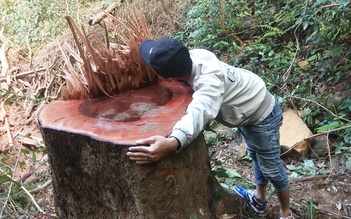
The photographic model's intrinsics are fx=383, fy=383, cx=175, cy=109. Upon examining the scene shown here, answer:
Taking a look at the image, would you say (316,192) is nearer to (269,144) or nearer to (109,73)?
(269,144)

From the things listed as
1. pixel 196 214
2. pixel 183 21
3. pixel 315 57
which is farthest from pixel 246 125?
pixel 183 21

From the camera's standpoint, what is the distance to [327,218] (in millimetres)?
2592

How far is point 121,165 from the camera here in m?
1.78

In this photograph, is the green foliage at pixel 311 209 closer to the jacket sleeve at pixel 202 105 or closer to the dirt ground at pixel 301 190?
the dirt ground at pixel 301 190

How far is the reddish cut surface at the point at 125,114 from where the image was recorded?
181cm

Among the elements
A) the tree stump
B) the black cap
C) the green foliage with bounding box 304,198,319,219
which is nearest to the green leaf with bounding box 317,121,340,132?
the green foliage with bounding box 304,198,319,219

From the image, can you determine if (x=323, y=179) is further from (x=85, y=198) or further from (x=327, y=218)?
(x=85, y=198)

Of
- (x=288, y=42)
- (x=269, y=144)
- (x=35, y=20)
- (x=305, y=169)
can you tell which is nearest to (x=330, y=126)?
(x=305, y=169)

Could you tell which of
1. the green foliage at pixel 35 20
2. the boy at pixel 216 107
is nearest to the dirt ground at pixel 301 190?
the boy at pixel 216 107

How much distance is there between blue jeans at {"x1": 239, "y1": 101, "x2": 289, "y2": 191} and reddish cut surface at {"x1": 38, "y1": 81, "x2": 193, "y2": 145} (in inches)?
18.4

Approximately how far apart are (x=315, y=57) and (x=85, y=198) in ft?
9.64

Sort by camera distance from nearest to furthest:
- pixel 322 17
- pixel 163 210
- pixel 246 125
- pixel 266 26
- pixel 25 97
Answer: pixel 163 210, pixel 246 125, pixel 322 17, pixel 266 26, pixel 25 97

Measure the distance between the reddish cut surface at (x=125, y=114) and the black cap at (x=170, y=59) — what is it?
0.71ft

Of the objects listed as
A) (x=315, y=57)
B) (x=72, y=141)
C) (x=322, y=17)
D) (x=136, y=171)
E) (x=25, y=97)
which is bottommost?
(x=25, y=97)
